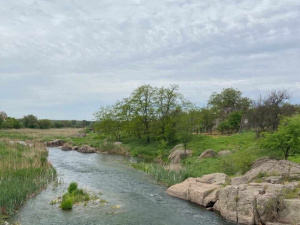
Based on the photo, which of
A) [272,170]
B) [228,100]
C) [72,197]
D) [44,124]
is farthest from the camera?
[44,124]

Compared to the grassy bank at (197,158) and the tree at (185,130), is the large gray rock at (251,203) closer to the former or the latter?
the grassy bank at (197,158)

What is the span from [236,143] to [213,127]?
1370 inches

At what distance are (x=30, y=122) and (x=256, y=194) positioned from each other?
136371mm

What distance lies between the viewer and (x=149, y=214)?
20.8 meters

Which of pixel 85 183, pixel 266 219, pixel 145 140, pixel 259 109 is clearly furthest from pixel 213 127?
pixel 266 219

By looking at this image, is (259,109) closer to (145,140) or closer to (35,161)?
(145,140)

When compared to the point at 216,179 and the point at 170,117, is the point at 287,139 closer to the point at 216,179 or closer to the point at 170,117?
the point at 216,179

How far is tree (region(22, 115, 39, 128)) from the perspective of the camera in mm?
138575

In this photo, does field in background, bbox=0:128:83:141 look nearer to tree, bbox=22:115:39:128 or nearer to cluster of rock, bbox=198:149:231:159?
tree, bbox=22:115:39:128

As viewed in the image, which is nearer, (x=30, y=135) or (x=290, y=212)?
(x=290, y=212)

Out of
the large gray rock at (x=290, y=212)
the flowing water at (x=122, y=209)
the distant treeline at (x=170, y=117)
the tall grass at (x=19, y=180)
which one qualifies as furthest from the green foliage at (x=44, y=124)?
the large gray rock at (x=290, y=212)

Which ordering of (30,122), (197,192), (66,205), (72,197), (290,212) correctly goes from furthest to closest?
(30,122), (197,192), (72,197), (66,205), (290,212)

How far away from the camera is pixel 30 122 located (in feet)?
459

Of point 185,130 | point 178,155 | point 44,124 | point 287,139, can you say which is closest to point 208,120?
point 185,130
